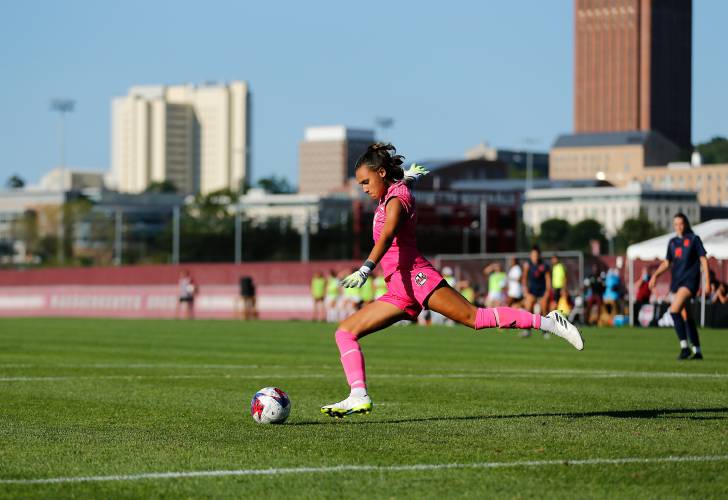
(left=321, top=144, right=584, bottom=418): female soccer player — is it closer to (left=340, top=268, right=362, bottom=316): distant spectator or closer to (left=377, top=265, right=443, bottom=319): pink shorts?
(left=377, top=265, right=443, bottom=319): pink shorts

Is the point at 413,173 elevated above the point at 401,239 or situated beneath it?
elevated above

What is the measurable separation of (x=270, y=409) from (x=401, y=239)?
1.48 m

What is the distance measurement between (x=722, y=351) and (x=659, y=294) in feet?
57.2

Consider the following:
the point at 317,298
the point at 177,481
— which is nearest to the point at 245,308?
the point at 317,298

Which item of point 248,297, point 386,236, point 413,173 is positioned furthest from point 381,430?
point 248,297

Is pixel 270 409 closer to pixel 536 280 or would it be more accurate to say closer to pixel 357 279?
pixel 357 279

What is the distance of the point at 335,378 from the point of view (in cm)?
1577

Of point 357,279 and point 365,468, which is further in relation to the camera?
point 357,279

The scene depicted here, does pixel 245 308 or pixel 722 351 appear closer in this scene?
pixel 722 351

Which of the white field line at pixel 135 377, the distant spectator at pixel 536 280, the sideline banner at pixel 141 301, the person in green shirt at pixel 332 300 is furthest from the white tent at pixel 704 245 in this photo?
the white field line at pixel 135 377

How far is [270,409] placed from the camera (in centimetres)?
1041

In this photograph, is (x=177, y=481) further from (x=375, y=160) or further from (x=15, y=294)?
(x=15, y=294)

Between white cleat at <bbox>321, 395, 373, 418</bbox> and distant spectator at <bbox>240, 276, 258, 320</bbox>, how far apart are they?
36644mm

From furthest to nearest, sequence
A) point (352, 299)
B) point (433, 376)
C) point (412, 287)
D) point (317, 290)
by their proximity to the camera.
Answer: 1. point (317, 290)
2. point (352, 299)
3. point (433, 376)
4. point (412, 287)
